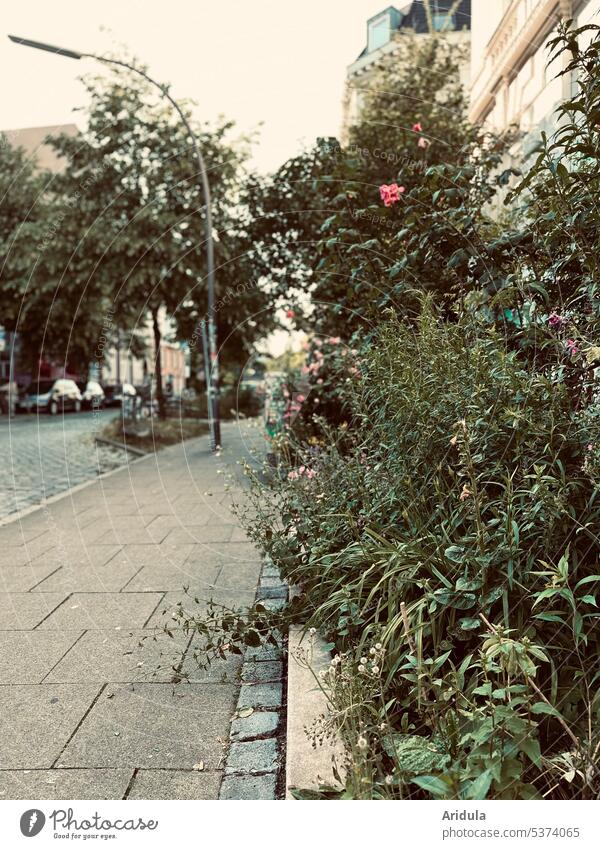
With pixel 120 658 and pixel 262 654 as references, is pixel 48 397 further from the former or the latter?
pixel 262 654

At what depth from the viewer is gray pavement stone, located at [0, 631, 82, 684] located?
2832mm

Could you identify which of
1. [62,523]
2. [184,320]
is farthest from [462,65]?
[62,523]

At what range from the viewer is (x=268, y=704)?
2.58m

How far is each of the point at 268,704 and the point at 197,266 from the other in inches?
382

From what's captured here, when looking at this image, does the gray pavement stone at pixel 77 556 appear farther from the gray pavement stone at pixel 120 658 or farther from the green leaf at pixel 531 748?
the green leaf at pixel 531 748

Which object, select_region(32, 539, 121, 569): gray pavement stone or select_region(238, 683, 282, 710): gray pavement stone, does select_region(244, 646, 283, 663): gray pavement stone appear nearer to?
select_region(238, 683, 282, 710): gray pavement stone

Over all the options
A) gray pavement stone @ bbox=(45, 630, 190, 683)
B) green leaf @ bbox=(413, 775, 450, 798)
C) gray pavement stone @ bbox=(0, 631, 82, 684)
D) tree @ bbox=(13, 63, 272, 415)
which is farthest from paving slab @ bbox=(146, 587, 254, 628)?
tree @ bbox=(13, 63, 272, 415)

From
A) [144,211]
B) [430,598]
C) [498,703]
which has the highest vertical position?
[144,211]

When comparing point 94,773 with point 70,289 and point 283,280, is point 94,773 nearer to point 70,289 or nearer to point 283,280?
point 283,280

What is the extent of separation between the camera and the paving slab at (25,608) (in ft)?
11.2

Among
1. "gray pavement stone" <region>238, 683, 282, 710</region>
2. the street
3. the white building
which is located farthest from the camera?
the street

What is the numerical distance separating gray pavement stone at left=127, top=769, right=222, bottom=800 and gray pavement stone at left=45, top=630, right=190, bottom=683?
0.54 metres

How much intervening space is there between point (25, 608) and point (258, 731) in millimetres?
1775

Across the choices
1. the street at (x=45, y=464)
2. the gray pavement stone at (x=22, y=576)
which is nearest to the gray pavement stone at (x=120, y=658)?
the gray pavement stone at (x=22, y=576)
